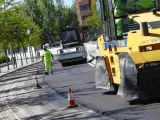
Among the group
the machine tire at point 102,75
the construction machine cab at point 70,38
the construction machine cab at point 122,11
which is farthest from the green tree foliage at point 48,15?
the construction machine cab at point 122,11

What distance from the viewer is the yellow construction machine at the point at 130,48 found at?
10.8 metres

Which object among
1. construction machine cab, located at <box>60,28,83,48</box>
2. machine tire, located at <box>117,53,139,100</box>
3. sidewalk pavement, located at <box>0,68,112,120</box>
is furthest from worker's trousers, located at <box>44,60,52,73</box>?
machine tire, located at <box>117,53,139,100</box>

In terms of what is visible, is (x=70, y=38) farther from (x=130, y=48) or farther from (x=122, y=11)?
(x=130, y=48)

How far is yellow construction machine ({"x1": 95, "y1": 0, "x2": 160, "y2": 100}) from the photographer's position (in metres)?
10.8

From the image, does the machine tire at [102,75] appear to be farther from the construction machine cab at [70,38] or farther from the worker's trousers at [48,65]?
the construction machine cab at [70,38]

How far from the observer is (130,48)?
11.3 meters

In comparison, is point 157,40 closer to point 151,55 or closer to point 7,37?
point 151,55

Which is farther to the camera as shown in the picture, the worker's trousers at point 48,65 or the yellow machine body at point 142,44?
the worker's trousers at point 48,65

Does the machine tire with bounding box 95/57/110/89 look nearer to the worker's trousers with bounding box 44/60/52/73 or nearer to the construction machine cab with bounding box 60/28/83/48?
the worker's trousers with bounding box 44/60/52/73

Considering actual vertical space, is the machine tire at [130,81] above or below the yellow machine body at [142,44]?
below

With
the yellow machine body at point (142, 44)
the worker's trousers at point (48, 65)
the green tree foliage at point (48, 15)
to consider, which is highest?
the green tree foliage at point (48, 15)

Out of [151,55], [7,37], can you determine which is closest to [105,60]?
[151,55]

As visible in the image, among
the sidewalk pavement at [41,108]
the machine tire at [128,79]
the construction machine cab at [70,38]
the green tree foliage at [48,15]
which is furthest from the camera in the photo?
the green tree foliage at [48,15]

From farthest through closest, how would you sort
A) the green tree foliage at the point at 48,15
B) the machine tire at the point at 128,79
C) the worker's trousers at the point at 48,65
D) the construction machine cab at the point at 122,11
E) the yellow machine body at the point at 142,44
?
the green tree foliage at the point at 48,15 < the worker's trousers at the point at 48,65 < the construction machine cab at the point at 122,11 < the machine tire at the point at 128,79 < the yellow machine body at the point at 142,44
